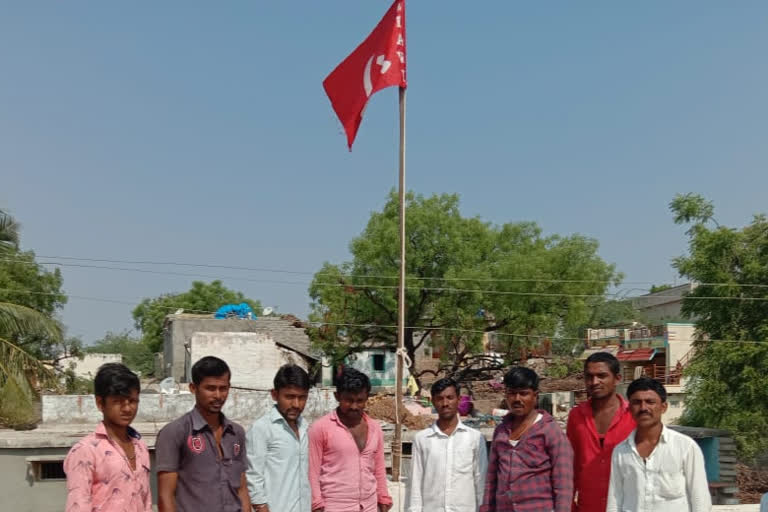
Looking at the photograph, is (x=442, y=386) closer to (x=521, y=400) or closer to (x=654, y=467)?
(x=521, y=400)

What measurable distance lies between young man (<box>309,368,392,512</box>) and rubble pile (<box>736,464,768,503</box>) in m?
16.2

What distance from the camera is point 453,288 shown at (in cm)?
3331

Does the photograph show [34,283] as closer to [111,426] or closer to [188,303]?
[188,303]

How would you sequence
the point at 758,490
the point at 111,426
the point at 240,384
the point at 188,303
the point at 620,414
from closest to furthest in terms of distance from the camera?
the point at 111,426, the point at 620,414, the point at 758,490, the point at 240,384, the point at 188,303

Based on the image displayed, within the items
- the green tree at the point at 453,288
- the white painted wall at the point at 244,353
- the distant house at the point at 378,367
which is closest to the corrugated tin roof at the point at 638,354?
the green tree at the point at 453,288

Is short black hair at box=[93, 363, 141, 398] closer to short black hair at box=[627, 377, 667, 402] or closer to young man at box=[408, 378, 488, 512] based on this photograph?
young man at box=[408, 378, 488, 512]

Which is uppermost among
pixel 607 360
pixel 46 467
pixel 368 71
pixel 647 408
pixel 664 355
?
pixel 368 71

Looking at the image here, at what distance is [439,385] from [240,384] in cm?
2307

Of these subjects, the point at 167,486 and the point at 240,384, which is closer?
the point at 167,486

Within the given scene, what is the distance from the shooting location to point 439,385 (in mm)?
4746

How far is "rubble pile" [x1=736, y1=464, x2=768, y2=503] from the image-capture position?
18609 millimetres

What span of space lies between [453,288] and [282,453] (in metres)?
29.0

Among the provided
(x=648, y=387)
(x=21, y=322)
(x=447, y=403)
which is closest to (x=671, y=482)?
(x=648, y=387)

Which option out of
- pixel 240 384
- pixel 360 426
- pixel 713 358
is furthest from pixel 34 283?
pixel 360 426
